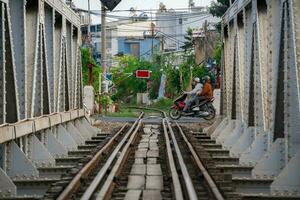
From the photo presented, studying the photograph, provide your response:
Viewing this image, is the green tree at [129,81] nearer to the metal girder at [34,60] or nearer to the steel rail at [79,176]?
the metal girder at [34,60]

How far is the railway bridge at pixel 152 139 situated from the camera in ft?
28.4

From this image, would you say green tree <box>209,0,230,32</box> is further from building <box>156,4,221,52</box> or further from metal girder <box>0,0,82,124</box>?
→ building <box>156,4,221,52</box>

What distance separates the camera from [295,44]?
29.5 ft

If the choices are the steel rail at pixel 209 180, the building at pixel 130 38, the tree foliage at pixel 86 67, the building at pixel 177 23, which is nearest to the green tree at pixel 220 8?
the tree foliage at pixel 86 67

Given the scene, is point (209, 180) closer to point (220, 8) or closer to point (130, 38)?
point (220, 8)

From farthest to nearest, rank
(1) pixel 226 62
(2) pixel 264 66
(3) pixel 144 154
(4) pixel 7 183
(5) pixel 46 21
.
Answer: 1. (1) pixel 226 62
2. (5) pixel 46 21
3. (3) pixel 144 154
4. (2) pixel 264 66
5. (4) pixel 7 183

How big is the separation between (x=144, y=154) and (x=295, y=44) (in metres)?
5.32

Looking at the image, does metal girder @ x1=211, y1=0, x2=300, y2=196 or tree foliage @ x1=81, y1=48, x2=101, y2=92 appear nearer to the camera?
metal girder @ x1=211, y1=0, x2=300, y2=196

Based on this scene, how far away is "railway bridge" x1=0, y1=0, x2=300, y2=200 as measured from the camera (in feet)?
28.4

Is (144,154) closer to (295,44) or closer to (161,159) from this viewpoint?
(161,159)

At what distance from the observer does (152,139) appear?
1756cm

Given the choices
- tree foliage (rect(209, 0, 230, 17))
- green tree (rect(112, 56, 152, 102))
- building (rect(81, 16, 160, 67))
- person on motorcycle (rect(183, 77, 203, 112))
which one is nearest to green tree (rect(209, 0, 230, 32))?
tree foliage (rect(209, 0, 230, 17))

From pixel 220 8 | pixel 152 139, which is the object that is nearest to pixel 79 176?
pixel 152 139

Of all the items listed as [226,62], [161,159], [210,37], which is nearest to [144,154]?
[161,159]
